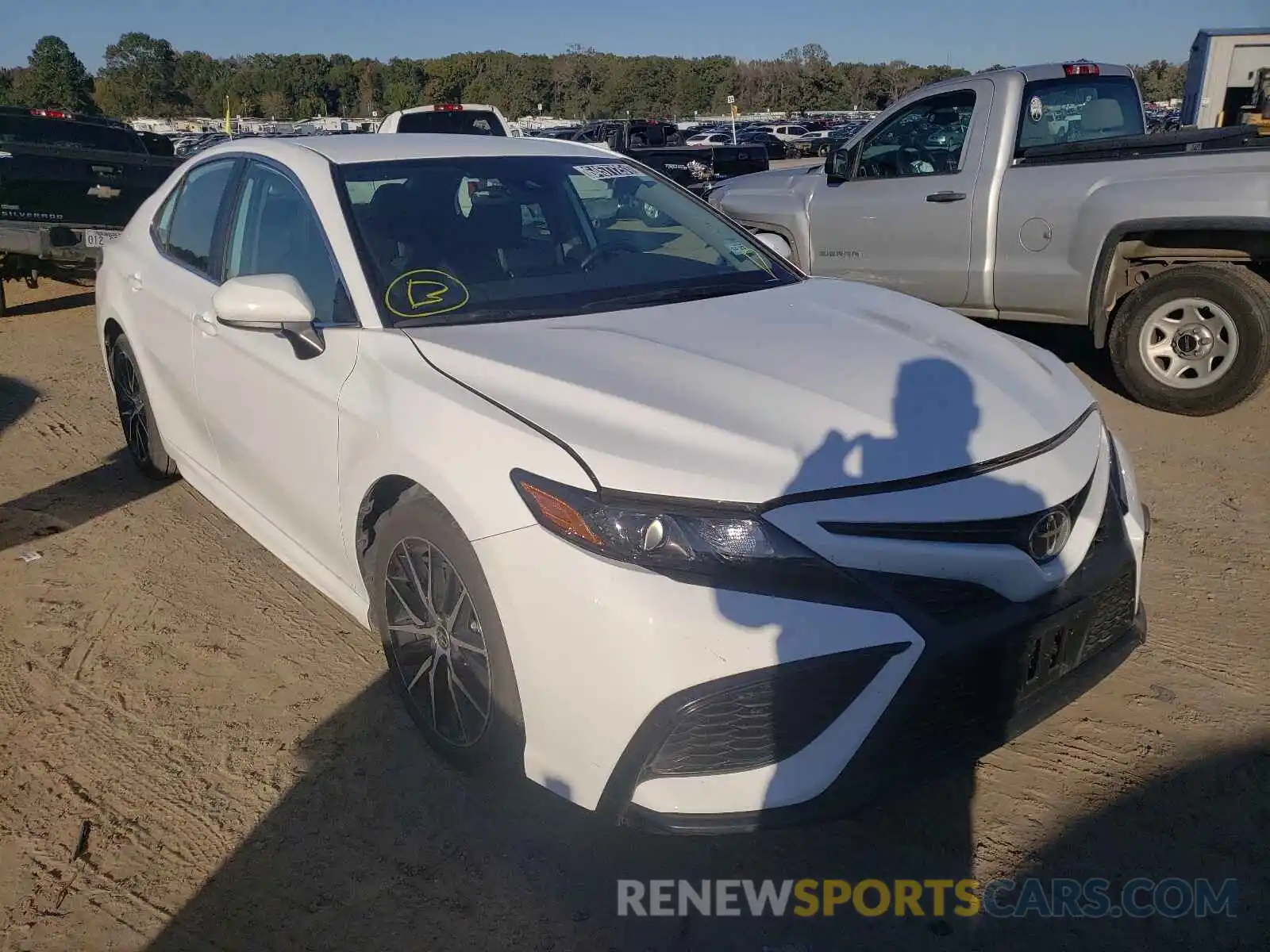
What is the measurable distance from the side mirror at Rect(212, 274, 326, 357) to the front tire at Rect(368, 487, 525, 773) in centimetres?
64

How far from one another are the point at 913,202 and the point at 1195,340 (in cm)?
196

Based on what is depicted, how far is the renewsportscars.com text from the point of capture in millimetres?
2391

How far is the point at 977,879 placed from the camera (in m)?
2.48

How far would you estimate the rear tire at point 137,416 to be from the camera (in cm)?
474

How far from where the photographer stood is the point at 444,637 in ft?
8.90

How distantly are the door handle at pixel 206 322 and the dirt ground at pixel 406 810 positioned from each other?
1.04 m

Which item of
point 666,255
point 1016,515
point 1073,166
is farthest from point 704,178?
point 1016,515

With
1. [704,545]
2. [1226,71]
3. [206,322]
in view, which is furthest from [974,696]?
[1226,71]

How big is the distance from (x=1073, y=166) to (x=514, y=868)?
17.2 ft

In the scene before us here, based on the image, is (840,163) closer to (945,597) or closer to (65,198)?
(945,597)

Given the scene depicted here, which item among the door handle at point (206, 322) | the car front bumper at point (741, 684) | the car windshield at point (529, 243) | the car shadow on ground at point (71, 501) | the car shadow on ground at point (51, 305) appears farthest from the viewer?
the car shadow on ground at point (51, 305)

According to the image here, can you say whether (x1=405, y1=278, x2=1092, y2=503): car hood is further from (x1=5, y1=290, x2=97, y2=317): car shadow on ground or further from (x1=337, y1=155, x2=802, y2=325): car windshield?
(x1=5, y1=290, x2=97, y2=317): car shadow on ground

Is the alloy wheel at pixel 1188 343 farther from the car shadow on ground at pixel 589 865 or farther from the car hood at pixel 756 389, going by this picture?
the car shadow on ground at pixel 589 865

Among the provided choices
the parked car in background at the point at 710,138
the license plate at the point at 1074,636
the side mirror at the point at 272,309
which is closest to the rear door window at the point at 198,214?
the side mirror at the point at 272,309
